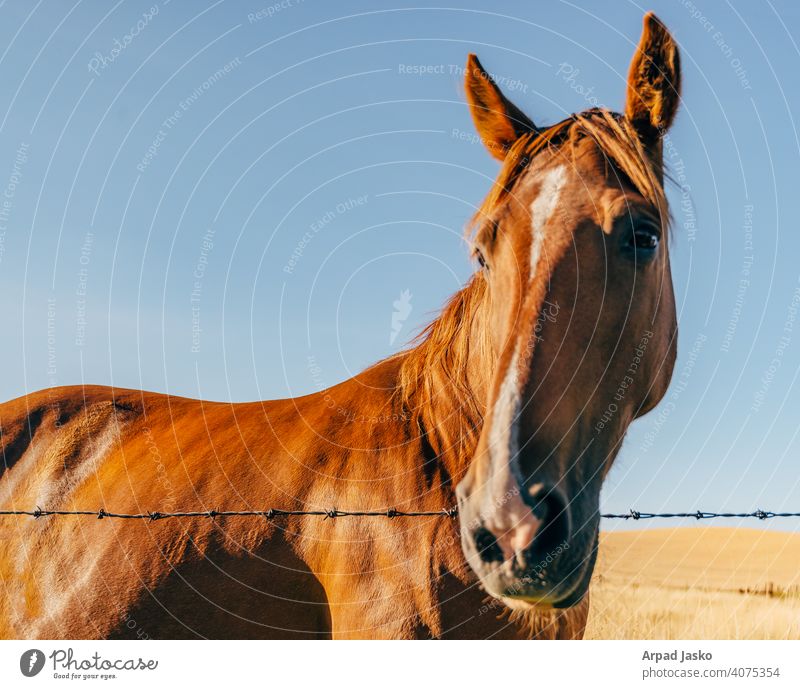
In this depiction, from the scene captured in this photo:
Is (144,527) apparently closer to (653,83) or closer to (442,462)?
(442,462)

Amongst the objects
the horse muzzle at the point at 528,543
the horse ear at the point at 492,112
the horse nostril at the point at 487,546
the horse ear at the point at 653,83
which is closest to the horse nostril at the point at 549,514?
the horse muzzle at the point at 528,543

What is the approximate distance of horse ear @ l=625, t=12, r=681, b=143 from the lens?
3.40m

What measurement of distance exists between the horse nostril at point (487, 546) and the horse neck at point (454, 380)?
1.17 m

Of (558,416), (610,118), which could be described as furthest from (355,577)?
(610,118)

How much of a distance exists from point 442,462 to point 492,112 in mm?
1980

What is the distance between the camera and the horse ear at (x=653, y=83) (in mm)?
3400

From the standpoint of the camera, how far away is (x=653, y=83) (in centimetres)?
348

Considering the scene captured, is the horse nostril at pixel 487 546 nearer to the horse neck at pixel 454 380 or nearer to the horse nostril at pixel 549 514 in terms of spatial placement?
the horse nostril at pixel 549 514

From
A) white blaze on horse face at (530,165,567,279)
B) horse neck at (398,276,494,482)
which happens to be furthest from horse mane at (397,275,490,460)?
white blaze on horse face at (530,165,567,279)

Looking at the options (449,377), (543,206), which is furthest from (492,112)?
(449,377)

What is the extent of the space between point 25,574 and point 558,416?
14.3ft

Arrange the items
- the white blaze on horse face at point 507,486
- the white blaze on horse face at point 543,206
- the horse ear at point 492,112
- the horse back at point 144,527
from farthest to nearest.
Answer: the horse back at point 144,527, the horse ear at point 492,112, the white blaze on horse face at point 543,206, the white blaze on horse face at point 507,486

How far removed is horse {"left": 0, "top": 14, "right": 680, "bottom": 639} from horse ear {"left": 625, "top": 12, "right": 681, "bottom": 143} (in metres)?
0.01
